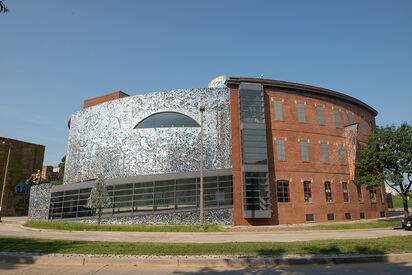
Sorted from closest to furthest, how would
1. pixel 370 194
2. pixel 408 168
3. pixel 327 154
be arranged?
pixel 408 168 → pixel 327 154 → pixel 370 194

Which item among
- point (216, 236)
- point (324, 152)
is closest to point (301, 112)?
point (324, 152)

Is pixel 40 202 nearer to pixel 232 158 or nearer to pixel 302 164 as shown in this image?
pixel 232 158

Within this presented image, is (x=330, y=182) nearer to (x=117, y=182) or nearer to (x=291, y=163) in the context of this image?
(x=291, y=163)

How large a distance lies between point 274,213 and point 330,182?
8.04 meters

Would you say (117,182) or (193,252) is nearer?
(193,252)

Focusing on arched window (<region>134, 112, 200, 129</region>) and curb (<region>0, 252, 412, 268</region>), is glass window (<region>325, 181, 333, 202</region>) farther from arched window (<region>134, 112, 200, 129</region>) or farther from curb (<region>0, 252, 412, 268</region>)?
curb (<region>0, 252, 412, 268</region>)

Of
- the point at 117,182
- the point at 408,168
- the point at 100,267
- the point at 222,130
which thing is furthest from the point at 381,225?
the point at 117,182

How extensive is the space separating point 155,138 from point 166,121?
2.25 m

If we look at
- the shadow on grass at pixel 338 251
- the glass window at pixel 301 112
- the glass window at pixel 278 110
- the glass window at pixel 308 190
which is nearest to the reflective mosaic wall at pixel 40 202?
the glass window at pixel 278 110

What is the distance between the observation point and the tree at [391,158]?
977 inches

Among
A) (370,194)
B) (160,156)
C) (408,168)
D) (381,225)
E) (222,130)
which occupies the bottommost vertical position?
(381,225)

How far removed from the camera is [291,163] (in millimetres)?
27969

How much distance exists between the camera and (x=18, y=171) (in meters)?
57.2

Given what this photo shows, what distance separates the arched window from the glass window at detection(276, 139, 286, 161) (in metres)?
8.69
